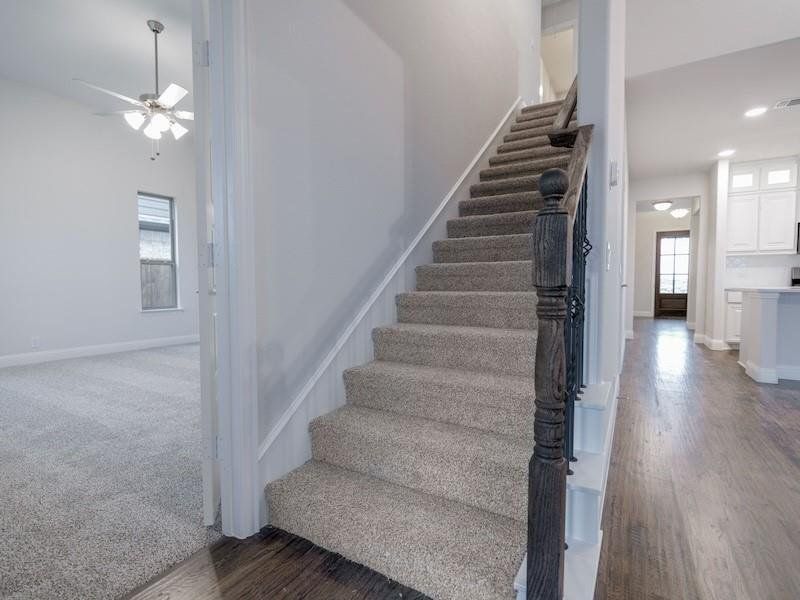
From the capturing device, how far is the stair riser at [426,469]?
1.35 meters

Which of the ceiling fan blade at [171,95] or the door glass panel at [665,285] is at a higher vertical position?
the ceiling fan blade at [171,95]

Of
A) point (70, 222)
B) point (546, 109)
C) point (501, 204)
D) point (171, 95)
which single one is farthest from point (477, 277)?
point (70, 222)

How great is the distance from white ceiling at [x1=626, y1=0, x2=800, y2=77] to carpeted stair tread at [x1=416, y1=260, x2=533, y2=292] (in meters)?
2.23

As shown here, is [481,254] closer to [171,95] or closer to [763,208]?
[171,95]

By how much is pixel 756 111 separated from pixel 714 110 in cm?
42

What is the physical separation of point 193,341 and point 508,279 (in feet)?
17.9

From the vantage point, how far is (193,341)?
20.5ft

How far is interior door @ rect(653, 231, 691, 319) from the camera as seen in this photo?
→ 10570 millimetres

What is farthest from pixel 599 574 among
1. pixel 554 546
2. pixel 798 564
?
pixel 798 564

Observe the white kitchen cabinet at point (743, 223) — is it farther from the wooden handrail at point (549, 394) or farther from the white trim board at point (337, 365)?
the wooden handrail at point (549, 394)

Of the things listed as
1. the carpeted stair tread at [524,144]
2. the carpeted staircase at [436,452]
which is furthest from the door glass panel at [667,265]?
the carpeted staircase at [436,452]

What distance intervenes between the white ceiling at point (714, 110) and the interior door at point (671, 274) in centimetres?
543

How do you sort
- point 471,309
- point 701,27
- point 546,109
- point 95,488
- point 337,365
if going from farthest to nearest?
1. point 546,109
2. point 701,27
3. point 471,309
4. point 337,365
5. point 95,488

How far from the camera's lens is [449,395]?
1721 millimetres
